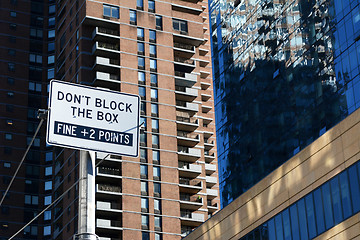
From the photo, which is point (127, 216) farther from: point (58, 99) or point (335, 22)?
point (58, 99)

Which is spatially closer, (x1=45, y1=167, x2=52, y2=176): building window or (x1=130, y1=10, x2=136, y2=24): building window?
(x1=130, y1=10, x2=136, y2=24): building window

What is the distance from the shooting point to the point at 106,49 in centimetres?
12419

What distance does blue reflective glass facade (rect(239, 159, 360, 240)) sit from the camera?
160ft

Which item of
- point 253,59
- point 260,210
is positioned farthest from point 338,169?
point 253,59

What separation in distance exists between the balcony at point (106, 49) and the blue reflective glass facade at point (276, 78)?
21.4m

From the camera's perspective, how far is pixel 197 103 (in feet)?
445

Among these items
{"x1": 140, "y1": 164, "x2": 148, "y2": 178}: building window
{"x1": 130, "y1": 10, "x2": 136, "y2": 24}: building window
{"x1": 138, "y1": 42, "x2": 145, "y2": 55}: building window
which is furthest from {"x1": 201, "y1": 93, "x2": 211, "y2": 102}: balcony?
{"x1": 140, "y1": 164, "x2": 148, "y2": 178}: building window

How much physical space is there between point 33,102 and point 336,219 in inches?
3792

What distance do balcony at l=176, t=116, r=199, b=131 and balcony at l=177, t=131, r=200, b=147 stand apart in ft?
3.29

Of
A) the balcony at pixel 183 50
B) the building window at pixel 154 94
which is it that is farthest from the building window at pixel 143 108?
the balcony at pixel 183 50

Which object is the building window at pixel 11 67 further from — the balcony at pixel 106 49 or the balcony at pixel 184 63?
the balcony at pixel 184 63

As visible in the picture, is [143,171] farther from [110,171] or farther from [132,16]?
[132,16]

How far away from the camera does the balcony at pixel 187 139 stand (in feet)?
412

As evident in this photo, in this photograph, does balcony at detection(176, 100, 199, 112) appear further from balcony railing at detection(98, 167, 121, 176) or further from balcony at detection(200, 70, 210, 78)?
balcony at detection(200, 70, 210, 78)
